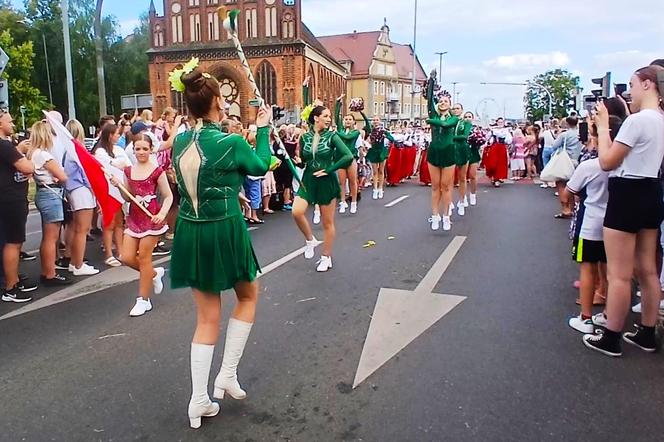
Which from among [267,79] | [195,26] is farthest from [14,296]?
[195,26]

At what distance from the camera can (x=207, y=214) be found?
11.2ft

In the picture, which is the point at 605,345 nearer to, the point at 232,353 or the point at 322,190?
the point at 232,353

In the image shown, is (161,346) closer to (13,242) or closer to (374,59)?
(13,242)

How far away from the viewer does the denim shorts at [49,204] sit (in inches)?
267

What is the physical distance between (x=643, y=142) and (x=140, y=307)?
4.44 metres

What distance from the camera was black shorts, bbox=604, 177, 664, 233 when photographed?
4.13 m

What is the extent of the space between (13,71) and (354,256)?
3924 cm

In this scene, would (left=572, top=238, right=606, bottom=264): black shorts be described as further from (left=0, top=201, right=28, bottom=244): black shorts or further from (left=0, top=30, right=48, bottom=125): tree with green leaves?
(left=0, top=30, right=48, bottom=125): tree with green leaves

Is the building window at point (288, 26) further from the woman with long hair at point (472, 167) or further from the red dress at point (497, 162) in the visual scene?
the woman with long hair at point (472, 167)

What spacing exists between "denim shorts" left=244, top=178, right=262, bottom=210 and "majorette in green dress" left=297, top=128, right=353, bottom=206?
178 inches

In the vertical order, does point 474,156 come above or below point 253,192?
above

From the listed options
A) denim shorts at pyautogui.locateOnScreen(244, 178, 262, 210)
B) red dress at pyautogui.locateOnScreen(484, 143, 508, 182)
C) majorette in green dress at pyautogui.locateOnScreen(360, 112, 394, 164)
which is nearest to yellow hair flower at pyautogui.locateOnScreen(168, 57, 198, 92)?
denim shorts at pyautogui.locateOnScreen(244, 178, 262, 210)

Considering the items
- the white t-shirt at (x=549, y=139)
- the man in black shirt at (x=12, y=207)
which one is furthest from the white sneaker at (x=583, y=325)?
the white t-shirt at (x=549, y=139)

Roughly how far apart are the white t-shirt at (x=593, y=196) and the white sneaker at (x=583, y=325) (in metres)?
0.72
